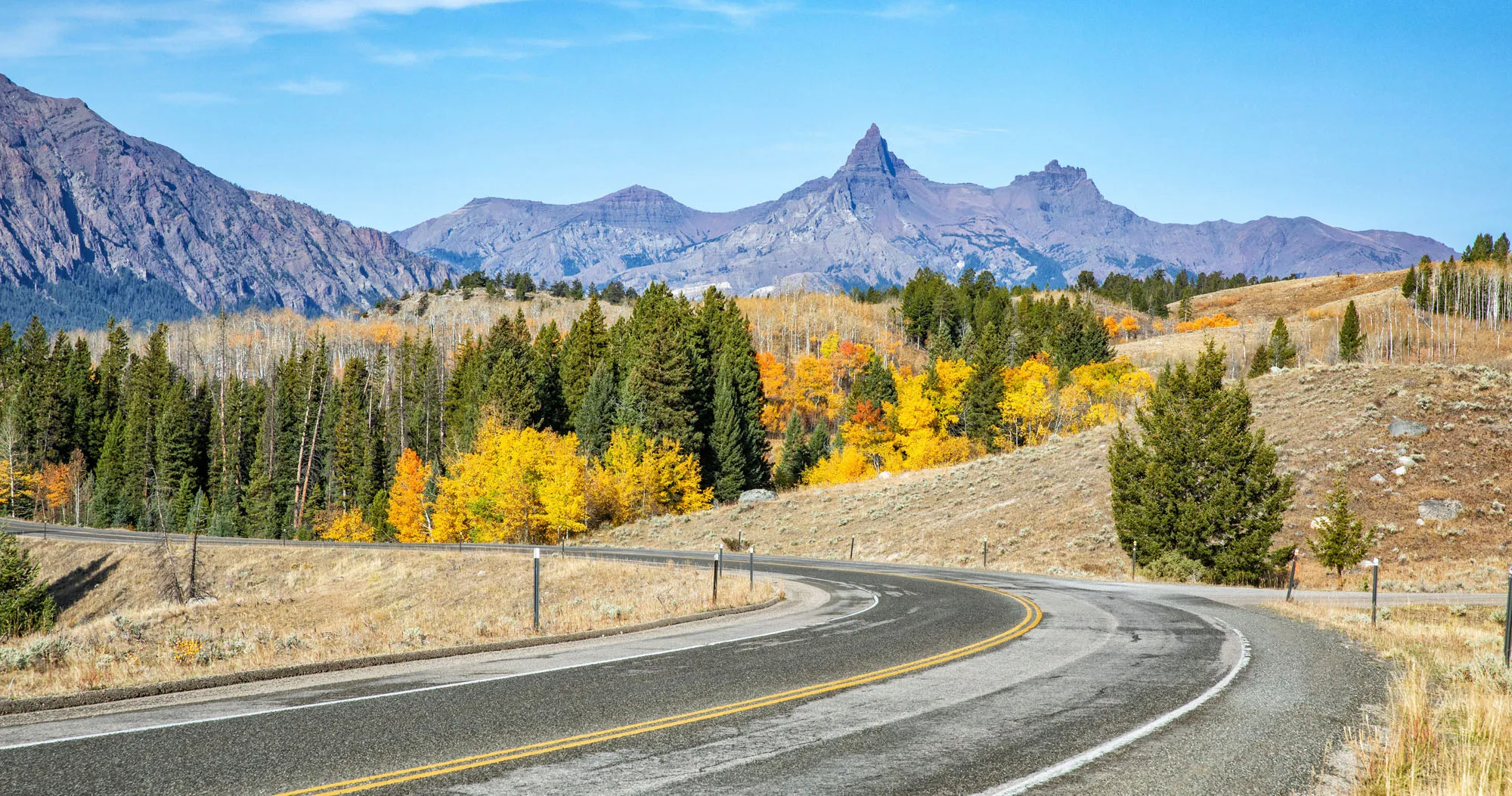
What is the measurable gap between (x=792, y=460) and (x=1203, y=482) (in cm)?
5828

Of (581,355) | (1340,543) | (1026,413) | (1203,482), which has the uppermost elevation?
(581,355)

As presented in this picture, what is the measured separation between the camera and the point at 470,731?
8453 mm

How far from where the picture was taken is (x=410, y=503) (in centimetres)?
8344

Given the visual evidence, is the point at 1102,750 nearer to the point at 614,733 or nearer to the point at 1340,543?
the point at 614,733

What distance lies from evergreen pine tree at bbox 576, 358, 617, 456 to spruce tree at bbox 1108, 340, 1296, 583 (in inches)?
1789

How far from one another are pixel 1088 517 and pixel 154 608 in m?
40.5

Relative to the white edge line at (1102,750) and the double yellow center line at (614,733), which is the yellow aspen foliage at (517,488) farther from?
the white edge line at (1102,750)

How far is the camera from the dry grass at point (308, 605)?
1324 centimetres

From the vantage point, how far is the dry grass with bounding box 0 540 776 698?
13.2 metres

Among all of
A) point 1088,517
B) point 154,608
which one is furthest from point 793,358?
point 154,608

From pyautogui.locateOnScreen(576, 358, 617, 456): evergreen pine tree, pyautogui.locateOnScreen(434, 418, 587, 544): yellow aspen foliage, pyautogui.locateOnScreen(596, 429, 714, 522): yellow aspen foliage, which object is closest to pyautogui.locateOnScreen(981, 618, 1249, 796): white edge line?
pyautogui.locateOnScreen(434, 418, 587, 544): yellow aspen foliage

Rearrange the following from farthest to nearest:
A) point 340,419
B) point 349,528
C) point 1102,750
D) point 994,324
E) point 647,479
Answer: point 994,324
point 340,419
point 349,528
point 647,479
point 1102,750

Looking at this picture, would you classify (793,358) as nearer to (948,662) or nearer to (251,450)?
(251,450)

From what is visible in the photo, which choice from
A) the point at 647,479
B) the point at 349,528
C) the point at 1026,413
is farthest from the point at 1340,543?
the point at 349,528
